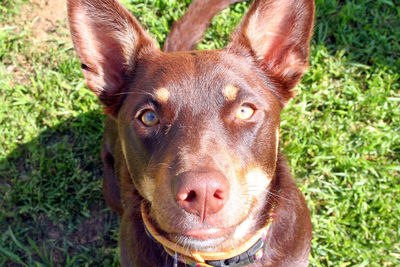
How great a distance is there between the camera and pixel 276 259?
281cm

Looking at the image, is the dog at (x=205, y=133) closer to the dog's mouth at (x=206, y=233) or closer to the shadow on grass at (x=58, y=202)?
the dog's mouth at (x=206, y=233)

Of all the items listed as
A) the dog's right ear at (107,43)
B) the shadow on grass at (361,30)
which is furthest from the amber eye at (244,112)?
the shadow on grass at (361,30)

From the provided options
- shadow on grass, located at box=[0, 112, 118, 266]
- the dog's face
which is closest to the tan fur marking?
the dog's face

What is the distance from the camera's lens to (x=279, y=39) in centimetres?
282

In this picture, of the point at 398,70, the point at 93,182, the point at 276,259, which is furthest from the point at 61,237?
the point at 398,70

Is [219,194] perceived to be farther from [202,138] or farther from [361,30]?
[361,30]

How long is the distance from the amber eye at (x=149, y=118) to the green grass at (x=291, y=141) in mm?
2074

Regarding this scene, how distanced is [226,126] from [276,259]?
1.14 m

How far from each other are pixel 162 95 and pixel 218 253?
3.64 ft

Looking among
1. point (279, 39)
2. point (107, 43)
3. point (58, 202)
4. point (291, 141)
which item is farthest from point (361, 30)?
point (58, 202)

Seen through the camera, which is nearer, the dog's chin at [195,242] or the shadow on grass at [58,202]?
the dog's chin at [195,242]

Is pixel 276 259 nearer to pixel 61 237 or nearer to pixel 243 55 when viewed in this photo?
pixel 243 55

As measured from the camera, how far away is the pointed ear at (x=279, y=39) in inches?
102

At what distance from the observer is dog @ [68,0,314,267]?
2.16 metres
